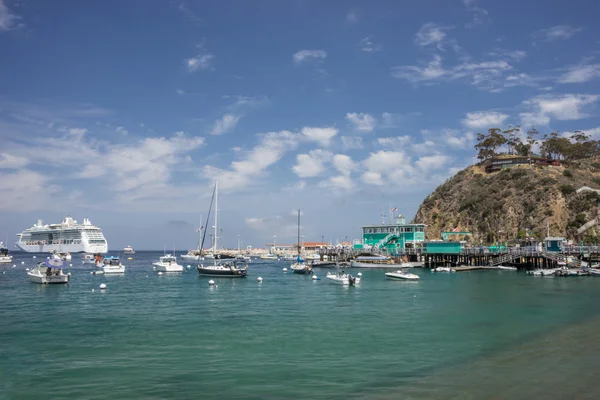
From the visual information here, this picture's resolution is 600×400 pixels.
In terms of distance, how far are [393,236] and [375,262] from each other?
16.5 meters

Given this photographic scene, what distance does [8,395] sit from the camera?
20.1m

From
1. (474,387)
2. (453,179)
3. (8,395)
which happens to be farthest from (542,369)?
(453,179)

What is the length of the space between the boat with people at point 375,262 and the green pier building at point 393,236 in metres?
9.08

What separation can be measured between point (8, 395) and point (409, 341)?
21.7m

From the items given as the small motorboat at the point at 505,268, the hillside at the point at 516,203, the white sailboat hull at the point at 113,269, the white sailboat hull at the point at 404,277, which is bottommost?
the small motorboat at the point at 505,268

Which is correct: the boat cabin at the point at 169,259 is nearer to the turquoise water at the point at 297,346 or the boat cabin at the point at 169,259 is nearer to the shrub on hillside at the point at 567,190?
the turquoise water at the point at 297,346

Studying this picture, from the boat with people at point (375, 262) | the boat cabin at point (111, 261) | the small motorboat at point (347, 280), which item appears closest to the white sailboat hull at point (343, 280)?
the small motorboat at point (347, 280)

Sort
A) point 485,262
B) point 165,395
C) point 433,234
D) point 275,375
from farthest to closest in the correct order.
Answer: point 433,234 < point 485,262 < point 275,375 < point 165,395

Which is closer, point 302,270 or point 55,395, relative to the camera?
point 55,395

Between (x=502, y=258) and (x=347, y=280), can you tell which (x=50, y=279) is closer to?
(x=347, y=280)

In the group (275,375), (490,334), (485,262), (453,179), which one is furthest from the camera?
(453,179)

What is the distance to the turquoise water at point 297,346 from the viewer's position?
21141 millimetres

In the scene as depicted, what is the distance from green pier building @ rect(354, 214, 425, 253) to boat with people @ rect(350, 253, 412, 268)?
29.8 ft

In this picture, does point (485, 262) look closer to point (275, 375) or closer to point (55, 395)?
point (275, 375)
